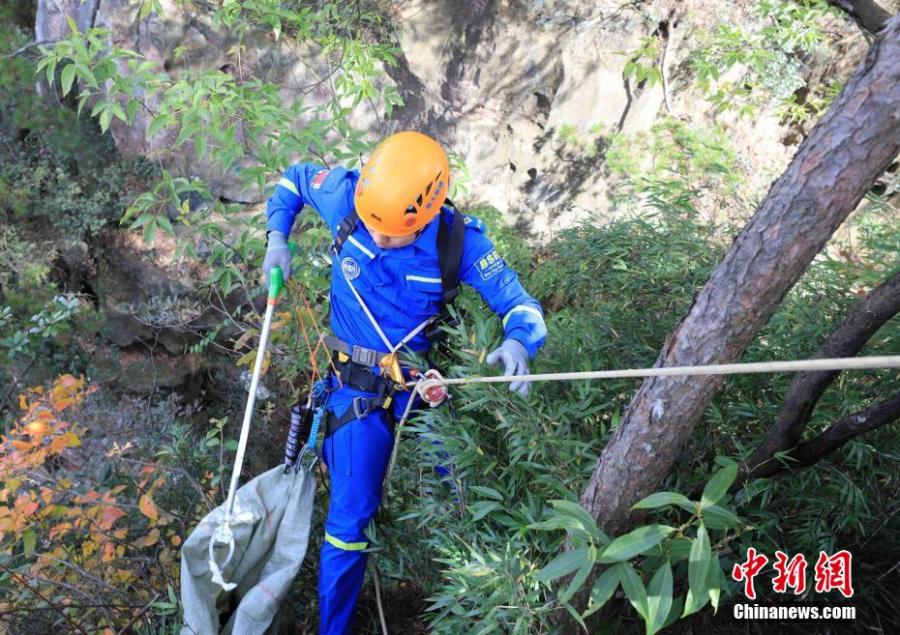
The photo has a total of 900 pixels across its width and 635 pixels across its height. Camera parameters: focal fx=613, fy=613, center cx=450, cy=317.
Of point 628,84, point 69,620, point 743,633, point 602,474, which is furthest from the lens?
point 628,84

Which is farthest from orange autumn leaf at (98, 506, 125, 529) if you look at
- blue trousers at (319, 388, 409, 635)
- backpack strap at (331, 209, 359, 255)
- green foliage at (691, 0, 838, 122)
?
green foliage at (691, 0, 838, 122)

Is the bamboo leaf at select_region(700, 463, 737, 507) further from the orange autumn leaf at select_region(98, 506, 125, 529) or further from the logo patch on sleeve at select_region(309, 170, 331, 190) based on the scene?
the orange autumn leaf at select_region(98, 506, 125, 529)

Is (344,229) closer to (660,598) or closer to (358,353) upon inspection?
(358,353)

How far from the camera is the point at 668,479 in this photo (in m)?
2.29

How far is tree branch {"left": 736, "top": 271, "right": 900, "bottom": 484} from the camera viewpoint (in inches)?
74.4

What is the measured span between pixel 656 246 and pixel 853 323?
0.97 meters

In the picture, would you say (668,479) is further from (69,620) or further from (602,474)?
(69,620)

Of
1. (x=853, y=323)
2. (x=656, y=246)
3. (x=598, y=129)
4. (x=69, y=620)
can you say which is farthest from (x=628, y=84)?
(x=69, y=620)

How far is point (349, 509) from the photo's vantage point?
287cm

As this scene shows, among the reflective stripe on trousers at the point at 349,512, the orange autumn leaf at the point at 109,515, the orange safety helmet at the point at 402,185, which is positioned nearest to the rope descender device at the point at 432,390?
the reflective stripe on trousers at the point at 349,512

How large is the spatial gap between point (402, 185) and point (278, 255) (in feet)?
3.00

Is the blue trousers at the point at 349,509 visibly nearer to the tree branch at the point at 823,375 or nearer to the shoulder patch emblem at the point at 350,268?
the shoulder patch emblem at the point at 350,268

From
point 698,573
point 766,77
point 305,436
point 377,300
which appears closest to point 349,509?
point 305,436

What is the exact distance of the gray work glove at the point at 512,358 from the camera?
2.42m
